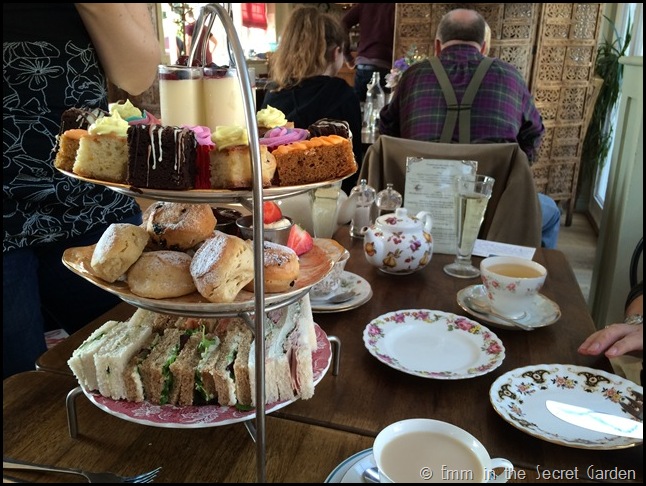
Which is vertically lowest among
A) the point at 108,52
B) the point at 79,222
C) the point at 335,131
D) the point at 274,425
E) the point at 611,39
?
the point at 274,425

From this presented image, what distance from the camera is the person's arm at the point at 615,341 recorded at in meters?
0.92

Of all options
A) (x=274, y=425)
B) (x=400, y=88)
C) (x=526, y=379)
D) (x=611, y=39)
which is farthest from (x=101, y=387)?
(x=611, y=39)

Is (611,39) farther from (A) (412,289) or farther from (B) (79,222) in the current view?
(B) (79,222)

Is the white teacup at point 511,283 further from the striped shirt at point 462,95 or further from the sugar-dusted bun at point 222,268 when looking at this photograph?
the striped shirt at point 462,95

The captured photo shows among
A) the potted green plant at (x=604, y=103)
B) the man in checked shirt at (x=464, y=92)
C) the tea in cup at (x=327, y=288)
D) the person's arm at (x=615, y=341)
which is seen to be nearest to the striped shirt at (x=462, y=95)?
the man in checked shirt at (x=464, y=92)

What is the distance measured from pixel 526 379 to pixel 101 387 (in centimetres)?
64

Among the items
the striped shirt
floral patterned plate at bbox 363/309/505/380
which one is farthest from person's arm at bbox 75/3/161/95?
the striped shirt

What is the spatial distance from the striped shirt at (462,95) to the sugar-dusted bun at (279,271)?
1882mm

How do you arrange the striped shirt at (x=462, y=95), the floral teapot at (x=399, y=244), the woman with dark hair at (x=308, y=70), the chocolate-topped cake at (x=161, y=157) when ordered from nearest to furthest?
the chocolate-topped cake at (x=161, y=157) → the floral teapot at (x=399, y=244) → the striped shirt at (x=462, y=95) → the woman with dark hair at (x=308, y=70)

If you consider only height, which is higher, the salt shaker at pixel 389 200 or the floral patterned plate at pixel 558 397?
the salt shaker at pixel 389 200

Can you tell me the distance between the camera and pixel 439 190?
154cm

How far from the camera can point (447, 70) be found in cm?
244

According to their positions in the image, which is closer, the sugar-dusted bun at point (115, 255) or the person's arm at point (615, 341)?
the sugar-dusted bun at point (115, 255)

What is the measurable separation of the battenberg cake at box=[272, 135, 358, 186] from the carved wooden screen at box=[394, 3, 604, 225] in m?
4.11
